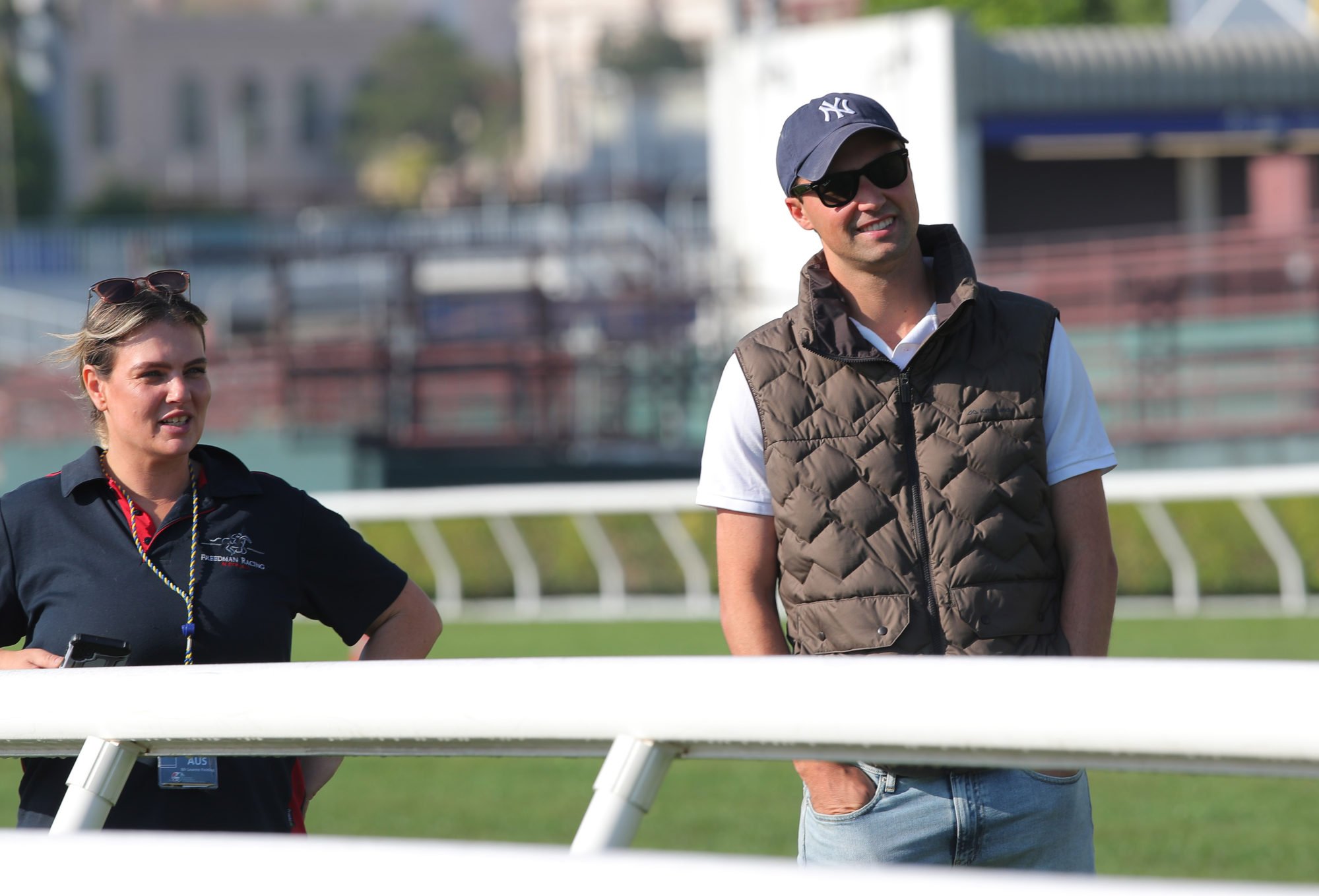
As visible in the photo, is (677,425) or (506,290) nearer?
(677,425)

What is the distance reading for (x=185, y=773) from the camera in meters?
2.60

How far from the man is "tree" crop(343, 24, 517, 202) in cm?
10832

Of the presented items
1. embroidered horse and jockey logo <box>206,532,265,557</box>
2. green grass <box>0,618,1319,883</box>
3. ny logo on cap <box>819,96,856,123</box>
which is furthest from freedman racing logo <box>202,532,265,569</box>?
green grass <box>0,618,1319,883</box>

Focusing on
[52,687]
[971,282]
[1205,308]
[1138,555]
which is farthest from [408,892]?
[1205,308]

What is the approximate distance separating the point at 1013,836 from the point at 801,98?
2166 cm

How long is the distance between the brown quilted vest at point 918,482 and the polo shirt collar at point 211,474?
879 mm

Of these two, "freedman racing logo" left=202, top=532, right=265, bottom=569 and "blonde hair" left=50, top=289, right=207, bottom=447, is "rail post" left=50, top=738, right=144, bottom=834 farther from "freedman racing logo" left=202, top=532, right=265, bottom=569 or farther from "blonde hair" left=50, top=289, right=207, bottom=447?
"blonde hair" left=50, top=289, right=207, bottom=447

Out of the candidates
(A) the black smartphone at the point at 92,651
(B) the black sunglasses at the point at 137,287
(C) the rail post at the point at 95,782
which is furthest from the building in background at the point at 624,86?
(C) the rail post at the point at 95,782

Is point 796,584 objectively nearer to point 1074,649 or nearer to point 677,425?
point 1074,649

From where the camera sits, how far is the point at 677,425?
1691 cm

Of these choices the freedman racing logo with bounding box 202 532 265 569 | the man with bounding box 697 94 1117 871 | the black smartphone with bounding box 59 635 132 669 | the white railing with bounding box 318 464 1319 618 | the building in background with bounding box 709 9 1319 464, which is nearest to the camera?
the black smartphone with bounding box 59 635 132 669

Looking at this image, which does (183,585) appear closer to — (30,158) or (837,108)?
(837,108)

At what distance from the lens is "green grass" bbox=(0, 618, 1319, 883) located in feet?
17.1

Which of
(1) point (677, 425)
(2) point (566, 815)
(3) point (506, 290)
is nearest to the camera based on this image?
(2) point (566, 815)
